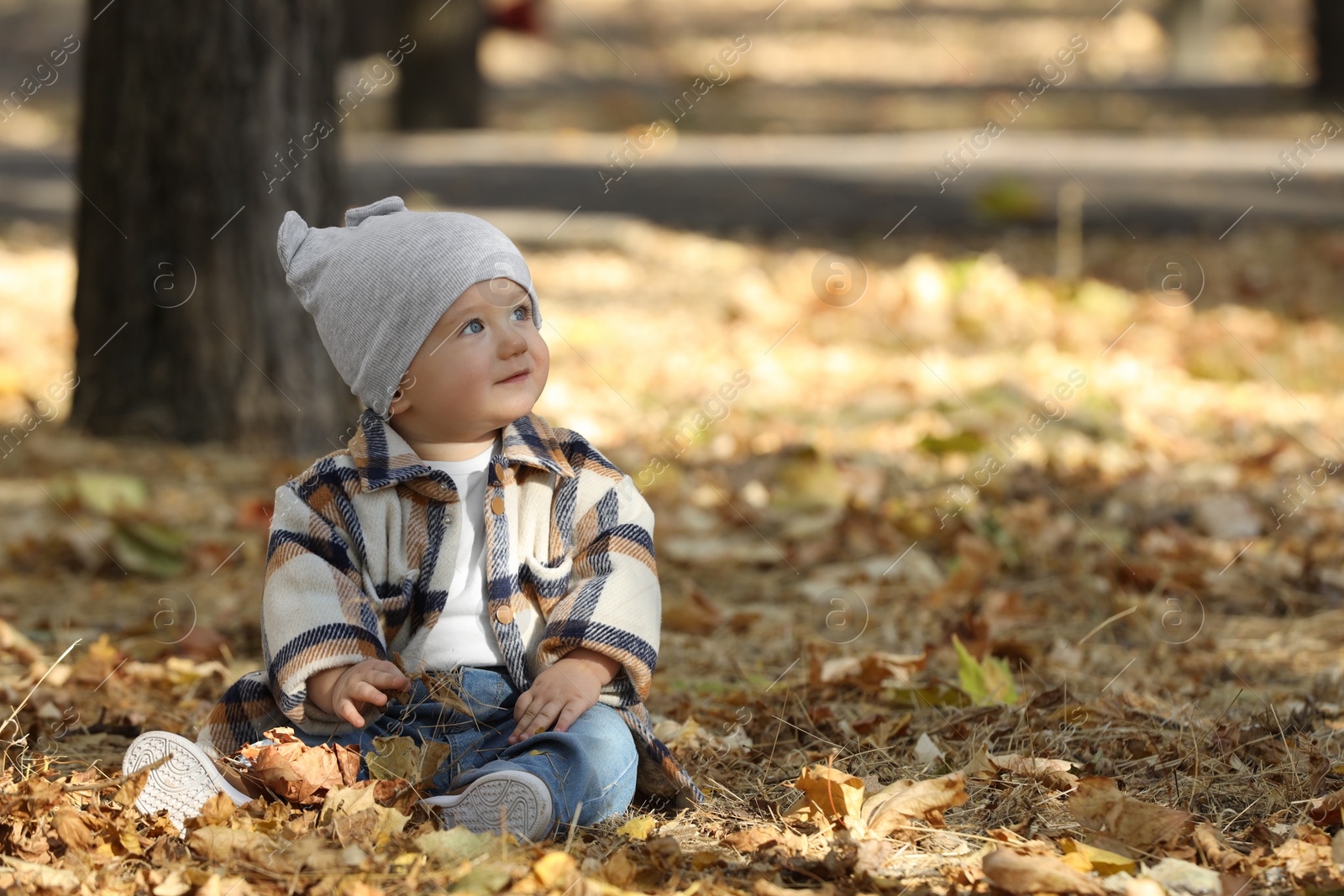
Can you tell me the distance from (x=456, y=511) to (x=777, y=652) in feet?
4.14

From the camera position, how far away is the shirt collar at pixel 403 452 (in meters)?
2.29

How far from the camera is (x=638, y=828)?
7.18ft

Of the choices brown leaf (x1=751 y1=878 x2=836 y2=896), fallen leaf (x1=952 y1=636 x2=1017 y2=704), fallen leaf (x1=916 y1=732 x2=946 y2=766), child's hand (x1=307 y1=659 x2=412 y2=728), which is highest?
child's hand (x1=307 y1=659 x2=412 y2=728)

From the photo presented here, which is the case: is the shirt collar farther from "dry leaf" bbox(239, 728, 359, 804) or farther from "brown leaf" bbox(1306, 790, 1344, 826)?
"brown leaf" bbox(1306, 790, 1344, 826)

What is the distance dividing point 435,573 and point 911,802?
2.85ft

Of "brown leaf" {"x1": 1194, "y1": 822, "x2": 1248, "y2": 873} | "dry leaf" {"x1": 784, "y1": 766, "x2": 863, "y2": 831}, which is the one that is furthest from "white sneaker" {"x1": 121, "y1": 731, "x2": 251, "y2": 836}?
"brown leaf" {"x1": 1194, "y1": 822, "x2": 1248, "y2": 873}

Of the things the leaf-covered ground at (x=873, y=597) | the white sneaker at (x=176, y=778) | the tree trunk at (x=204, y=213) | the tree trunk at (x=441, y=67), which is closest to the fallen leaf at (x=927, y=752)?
the leaf-covered ground at (x=873, y=597)

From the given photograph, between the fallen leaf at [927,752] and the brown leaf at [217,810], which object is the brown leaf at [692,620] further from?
the brown leaf at [217,810]

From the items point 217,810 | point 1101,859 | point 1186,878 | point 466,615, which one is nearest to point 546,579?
point 466,615

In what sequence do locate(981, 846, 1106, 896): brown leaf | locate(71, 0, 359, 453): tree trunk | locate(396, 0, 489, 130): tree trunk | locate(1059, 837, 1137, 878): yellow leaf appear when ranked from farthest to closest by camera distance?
locate(396, 0, 489, 130): tree trunk
locate(71, 0, 359, 453): tree trunk
locate(1059, 837, 1137, 878): yellow leaf
locate(981, 846, 1106, 896): brown leaf

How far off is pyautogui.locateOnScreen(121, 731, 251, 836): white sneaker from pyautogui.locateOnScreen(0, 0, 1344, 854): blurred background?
457 mm

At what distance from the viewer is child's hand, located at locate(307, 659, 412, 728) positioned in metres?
2.15

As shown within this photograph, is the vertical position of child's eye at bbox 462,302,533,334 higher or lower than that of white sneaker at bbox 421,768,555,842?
higher

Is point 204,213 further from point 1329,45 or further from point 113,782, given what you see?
point 1329,45
